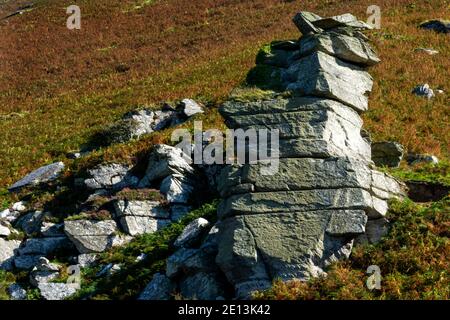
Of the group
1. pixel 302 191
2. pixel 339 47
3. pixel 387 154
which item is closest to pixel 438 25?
pixel 387 154

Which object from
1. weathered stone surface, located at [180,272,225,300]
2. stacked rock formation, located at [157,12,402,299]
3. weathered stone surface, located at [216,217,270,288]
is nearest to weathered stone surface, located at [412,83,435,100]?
stacked rock formation, located at [157,12,402,299]

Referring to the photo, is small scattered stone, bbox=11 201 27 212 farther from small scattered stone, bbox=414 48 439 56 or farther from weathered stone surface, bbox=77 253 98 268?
small scattered stone, bbox=414 48 439 56

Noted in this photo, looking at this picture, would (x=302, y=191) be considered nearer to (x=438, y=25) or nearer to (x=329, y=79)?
(x=329, y=79)

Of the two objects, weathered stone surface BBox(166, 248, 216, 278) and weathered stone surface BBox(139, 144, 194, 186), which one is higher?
weathered stone surface BBox(166, 248, 216, 278)

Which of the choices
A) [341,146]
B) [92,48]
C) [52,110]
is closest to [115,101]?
[52,110]

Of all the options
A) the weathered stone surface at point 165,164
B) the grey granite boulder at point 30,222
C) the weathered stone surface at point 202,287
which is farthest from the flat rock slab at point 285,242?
the grey granite boulder at point 30,222

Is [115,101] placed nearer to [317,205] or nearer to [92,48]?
[92,48]
